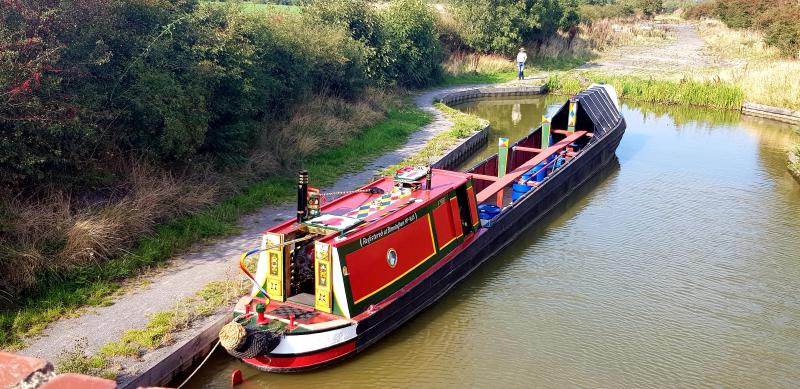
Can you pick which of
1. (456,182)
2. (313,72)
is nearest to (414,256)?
(456,182)

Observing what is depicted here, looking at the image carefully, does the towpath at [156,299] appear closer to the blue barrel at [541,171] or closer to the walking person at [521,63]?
the blue barrel at [541,171]

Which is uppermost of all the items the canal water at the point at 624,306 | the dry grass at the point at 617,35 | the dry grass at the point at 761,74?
the dry grass at the point at 617,35

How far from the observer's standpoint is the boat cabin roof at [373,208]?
7.23m

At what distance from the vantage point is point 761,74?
2281cm

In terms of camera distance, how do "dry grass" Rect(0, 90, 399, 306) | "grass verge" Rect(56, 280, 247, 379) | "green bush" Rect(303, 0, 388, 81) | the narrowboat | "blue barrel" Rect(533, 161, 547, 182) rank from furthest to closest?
1. "green bush" Rect(303, 0, 388, 81)
2. "blue barrel" Rect(533, 161, 547, 182)
3. "dry grass" Rect(0, 90, 399, 306)
4. the narrowboat
5. "grass verge" Rect(56, 280, 247, 379)

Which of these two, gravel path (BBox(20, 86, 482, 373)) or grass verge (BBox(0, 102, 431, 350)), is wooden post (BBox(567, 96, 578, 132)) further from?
gravel path (BBox(20, 86, 482, 373))

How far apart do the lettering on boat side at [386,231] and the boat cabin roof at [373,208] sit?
46 mm

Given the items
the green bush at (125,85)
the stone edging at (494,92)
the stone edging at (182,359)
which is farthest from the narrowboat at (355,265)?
the stone edging at (494,92)

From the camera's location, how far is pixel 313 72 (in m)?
16.4

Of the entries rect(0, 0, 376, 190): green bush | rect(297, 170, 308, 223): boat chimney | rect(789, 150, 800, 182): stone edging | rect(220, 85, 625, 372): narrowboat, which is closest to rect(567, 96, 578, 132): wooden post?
rect(789, 150, 800, 182): stone edging

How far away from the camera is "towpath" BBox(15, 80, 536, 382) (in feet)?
21.3

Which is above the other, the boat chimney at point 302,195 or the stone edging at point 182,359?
the boat chimney at point 302,195

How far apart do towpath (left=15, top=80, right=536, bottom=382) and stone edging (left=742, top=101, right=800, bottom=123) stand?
1764cm

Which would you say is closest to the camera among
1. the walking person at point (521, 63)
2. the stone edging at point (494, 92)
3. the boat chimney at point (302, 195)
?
the boat chimney at point (302, 195)
